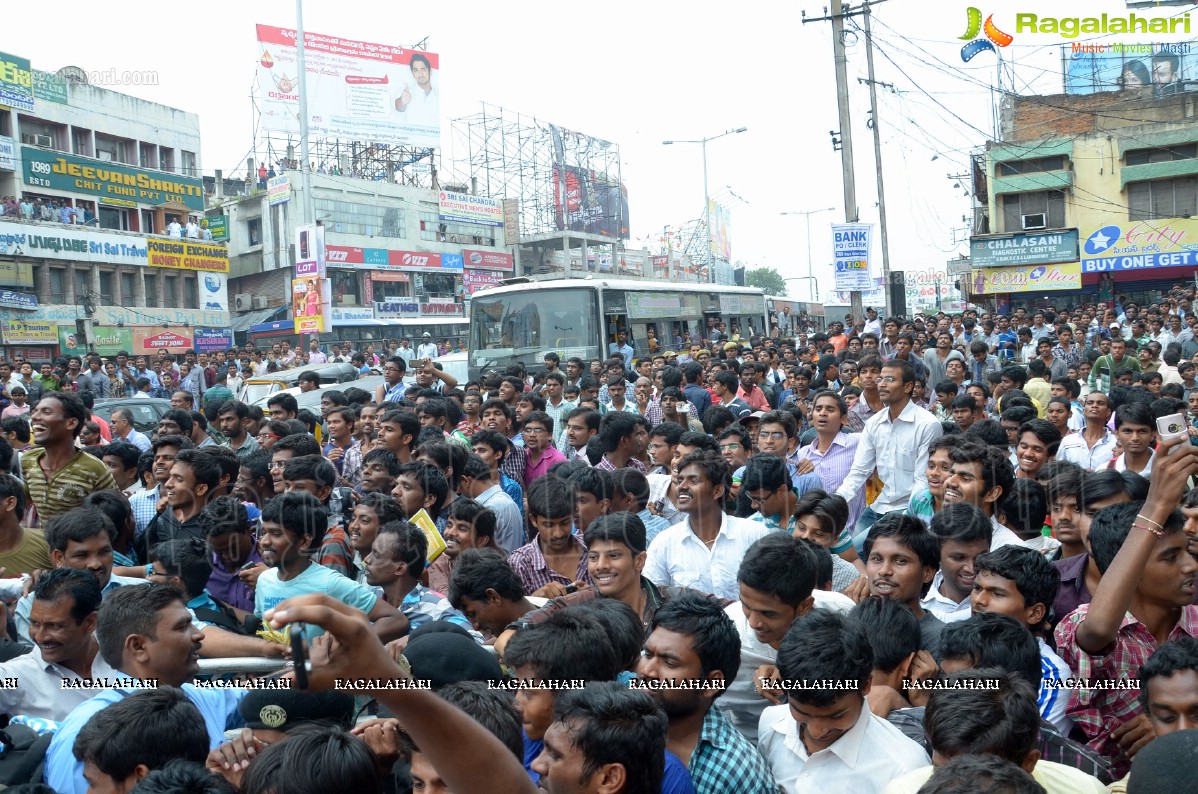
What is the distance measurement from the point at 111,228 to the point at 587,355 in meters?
25.1

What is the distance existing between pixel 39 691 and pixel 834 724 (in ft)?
8.89

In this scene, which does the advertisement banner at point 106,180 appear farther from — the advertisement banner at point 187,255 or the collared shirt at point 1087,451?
the collared shirt at point 1087,451

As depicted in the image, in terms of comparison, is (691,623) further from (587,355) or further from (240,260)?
(240,260)

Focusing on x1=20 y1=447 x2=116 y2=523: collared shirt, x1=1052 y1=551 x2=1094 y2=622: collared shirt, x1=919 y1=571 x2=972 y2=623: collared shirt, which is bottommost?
x1=919 y1=571 x2=972 y2=623: collared shirt

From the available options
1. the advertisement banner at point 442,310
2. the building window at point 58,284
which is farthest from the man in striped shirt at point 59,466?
the advertisement banner at point 442,310

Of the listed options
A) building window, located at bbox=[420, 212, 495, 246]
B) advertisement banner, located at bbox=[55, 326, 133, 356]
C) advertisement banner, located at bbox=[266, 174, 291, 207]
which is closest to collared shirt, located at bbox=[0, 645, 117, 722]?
advertisement banner, located at bbox=[55, 326, 133, 356]

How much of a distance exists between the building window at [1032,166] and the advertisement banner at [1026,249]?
227 centimetres

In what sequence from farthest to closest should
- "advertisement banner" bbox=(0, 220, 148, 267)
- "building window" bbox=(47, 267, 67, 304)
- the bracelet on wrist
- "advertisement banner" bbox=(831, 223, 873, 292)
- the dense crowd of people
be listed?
"building window" bbox=(47, 267, 67, 304)
"advertisement banner" bbox=(0, 220, 148, 267)
"advertisement banner" bbox=(831, 223, 873, 292)
the bracelet on wrist
the dense crowd of people

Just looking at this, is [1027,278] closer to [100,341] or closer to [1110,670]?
[100,341]

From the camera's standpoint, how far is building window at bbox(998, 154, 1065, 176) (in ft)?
105

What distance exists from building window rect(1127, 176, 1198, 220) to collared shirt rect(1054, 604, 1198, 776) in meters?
31.7

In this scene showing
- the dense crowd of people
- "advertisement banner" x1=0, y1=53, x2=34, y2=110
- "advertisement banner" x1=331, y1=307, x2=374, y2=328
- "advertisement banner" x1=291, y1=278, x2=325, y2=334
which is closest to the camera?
the dense crowd of people

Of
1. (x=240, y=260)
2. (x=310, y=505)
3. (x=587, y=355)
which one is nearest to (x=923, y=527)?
(x=310, y=505)

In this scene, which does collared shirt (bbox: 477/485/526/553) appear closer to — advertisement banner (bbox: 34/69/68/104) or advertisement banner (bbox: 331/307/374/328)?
advertisement banner (bbox: 34/69/68/104)
